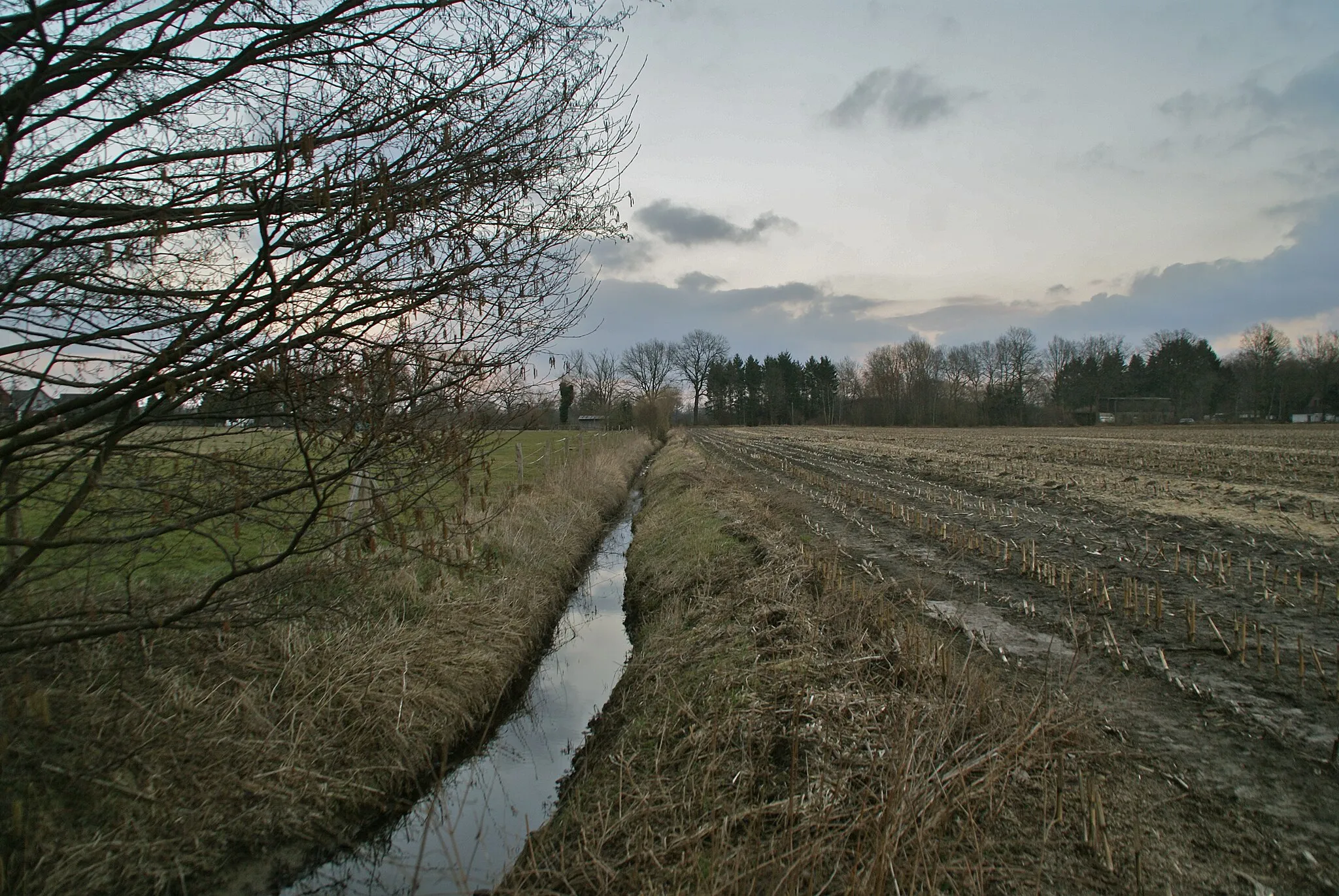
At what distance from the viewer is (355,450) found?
10.7ft

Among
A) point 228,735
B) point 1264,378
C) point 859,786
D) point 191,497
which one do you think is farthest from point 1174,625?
point 1264,378

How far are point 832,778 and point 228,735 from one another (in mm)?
3936

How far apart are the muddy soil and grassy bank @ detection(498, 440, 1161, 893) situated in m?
0.44

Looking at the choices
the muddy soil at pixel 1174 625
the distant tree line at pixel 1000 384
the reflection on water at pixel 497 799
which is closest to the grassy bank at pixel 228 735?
the reflection on water at pixel 497 799

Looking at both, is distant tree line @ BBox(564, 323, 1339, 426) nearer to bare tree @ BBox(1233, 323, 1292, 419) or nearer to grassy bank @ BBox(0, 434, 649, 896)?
bare tree @ BBox(1233, 323, 1292, 419)

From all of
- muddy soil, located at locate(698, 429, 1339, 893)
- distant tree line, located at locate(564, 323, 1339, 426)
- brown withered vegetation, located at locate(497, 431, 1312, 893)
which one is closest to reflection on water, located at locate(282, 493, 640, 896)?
brown withered vegetation, located at locate(497, 431, 1312, 893)

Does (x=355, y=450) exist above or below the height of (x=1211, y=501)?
above

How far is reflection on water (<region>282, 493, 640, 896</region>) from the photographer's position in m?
4.36

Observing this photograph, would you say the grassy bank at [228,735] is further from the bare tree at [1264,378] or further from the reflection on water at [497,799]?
the bare tree at [1264,378]

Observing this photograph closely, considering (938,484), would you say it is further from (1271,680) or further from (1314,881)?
(1314,881)

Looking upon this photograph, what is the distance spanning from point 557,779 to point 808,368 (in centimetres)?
9799

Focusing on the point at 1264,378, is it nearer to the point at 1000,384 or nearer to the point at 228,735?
the point at 1000,384

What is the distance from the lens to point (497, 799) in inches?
214

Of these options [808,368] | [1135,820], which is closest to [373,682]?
[1135,820]
